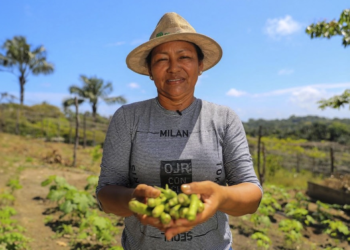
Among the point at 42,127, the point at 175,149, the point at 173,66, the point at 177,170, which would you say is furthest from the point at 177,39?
the point at 42,127

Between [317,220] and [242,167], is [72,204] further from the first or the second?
[317,220]

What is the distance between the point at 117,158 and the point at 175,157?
12.1 inches

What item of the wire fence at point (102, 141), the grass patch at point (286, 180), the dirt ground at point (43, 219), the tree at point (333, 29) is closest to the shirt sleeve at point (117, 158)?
the dirt ground at point (43, 219)

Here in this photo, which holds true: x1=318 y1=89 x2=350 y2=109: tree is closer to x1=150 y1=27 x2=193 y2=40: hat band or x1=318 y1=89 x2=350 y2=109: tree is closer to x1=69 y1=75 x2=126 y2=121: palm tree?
x1=150 y1=27 x2=193 y2=40: hat band

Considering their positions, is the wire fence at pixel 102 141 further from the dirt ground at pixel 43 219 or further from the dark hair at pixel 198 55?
the dark hair at pixel 198 55

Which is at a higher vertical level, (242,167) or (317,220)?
(242,167)

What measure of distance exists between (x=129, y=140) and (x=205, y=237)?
2.10 feet

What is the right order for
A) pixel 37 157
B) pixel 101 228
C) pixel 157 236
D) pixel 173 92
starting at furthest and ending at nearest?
pixel 37 157, pixel 101 228, pixel 173 92, pixel 157 236

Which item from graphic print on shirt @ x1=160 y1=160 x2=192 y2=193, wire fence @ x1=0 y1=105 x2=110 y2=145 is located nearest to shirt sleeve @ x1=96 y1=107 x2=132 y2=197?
graphic print on shirt @ x1=160 y1=160 x2=192 y2=193

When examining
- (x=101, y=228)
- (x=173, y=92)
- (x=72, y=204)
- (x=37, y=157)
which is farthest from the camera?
(x=37, y=157)

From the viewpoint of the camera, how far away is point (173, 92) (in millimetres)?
1684

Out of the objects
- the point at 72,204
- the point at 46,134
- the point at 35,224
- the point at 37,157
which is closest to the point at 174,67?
the point at 72,204

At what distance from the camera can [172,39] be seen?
1699 millimetres

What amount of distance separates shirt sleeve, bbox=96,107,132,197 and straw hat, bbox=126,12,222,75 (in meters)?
0.49
